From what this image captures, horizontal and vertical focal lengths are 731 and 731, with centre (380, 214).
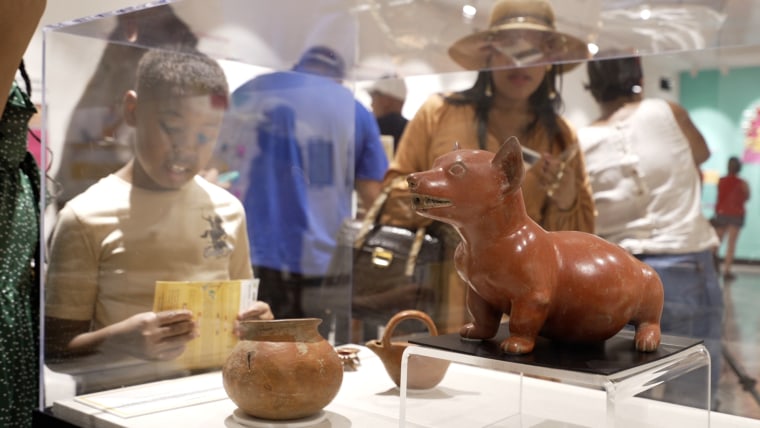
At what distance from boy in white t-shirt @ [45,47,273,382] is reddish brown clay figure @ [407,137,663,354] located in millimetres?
829

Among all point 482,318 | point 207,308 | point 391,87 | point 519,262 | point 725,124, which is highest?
point 391,87

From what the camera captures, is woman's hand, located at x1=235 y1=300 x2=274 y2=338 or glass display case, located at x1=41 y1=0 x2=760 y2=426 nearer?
glass display case, located at x1=41 y1=0 x2=760 y2=426

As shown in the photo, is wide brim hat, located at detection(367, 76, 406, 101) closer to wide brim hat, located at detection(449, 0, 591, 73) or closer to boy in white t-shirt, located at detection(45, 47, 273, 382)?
wide brim hat, located at detection(449, 0, 591, 73)

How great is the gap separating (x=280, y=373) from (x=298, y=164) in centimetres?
112

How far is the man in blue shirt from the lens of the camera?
2113mm

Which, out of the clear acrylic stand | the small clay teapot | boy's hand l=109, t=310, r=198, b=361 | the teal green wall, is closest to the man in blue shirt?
boy's hand l=109, t=310, r=198, b=361

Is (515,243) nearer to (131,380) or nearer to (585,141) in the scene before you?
(131,380)

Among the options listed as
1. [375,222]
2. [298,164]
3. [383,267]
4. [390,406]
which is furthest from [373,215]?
[390,406]

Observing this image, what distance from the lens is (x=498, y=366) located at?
3.76ft

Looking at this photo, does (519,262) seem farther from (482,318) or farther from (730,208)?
(730,208)

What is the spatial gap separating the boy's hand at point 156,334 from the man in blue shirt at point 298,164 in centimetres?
34

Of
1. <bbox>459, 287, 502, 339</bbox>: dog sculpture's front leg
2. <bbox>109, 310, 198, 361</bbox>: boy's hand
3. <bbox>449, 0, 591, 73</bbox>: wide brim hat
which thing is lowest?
<bbox>109, 310, 198, 361</bbox>: boy's hand

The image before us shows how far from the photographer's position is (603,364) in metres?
1.12

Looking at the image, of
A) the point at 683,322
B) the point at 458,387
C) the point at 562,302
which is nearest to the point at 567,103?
the point at 683,322
